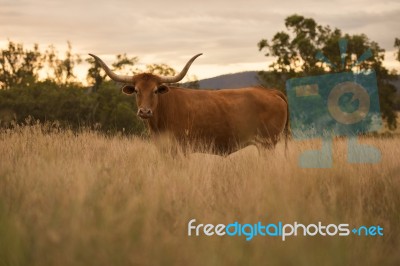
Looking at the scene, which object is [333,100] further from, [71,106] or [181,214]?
[181,214]

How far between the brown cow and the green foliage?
20860 mm

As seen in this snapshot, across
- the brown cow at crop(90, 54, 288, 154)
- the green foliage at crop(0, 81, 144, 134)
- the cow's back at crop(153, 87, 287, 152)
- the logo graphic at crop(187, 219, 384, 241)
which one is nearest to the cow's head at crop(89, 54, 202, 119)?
the brown cow at crop(90, 54, 288, 154)

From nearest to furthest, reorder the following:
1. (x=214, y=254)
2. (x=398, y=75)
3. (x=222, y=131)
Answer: (x=214, y=254) → (x=222, y=131) → (x=398, y=75)

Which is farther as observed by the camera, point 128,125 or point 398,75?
point 398,75

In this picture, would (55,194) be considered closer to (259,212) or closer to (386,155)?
(259,212)

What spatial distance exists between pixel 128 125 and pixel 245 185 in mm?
27664

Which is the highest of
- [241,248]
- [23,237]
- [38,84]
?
[38,84]

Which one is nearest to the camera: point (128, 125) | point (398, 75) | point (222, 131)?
point (222, 131)

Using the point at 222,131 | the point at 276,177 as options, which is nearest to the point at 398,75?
the point at 222,131

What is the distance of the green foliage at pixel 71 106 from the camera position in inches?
1223

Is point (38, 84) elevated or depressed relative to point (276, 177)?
elevated

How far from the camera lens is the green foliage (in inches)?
1223

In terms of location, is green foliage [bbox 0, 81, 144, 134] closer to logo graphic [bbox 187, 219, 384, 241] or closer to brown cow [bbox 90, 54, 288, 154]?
brown cow [bbox 90, 54, 288, 154]

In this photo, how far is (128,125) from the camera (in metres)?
31.9
